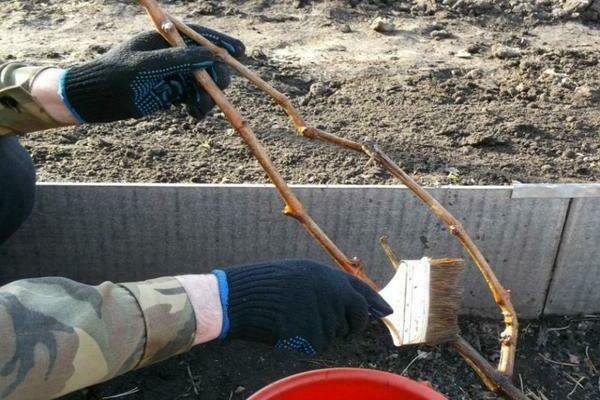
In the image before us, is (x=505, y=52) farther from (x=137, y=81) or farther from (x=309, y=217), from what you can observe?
(x=137, y=81)

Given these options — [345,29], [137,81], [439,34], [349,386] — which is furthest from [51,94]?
[439,34]

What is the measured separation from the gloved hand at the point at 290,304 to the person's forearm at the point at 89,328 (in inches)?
1.4

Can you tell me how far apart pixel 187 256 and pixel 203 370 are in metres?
0.35

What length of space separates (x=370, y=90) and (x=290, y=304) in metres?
2.09

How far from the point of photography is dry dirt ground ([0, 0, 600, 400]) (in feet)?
7.55

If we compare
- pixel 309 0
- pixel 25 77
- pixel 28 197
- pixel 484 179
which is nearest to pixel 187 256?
pixel 28 197

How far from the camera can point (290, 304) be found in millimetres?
1510

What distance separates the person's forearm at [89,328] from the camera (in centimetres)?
134

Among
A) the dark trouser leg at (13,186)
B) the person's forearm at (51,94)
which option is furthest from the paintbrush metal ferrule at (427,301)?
the dark trouser leg at (13,186)

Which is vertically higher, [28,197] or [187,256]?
[28,197]

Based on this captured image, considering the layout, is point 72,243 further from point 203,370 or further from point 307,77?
point 307,77

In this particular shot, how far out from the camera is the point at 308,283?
153 centimetres

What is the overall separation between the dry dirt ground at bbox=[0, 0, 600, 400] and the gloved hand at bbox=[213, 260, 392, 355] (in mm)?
741

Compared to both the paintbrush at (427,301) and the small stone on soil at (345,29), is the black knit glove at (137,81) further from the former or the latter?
the small stone on soil at (345,29)
